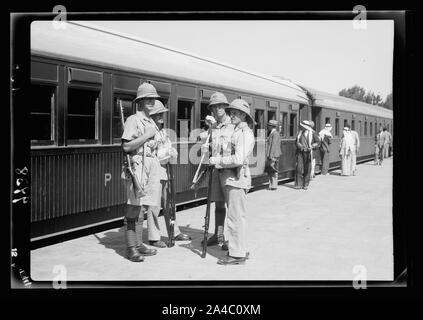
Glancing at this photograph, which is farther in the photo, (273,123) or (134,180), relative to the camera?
(273,123)

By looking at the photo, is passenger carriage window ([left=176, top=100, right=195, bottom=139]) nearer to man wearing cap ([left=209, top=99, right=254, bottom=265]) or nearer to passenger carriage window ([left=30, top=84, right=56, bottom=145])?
passenger carriage window ([left=30, top=84, right=56, bottom=145])

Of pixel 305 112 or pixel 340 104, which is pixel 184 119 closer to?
pixel 305 112

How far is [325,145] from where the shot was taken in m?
17.9

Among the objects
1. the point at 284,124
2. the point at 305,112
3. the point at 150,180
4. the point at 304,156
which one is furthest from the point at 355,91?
the point at 150,180

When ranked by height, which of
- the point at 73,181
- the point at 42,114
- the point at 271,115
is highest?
the point at 271,115

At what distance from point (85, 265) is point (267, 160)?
8.41m

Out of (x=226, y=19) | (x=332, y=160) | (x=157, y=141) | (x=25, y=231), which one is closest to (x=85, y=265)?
(x=25, y=231)

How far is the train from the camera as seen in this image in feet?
22.6

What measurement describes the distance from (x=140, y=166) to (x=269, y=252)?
209 cm

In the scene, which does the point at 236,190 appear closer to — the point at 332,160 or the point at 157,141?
the point at 157,141

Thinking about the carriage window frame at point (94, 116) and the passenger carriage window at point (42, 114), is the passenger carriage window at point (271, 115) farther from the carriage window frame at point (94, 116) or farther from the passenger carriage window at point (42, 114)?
the passenger carriage window at point (42, 114)

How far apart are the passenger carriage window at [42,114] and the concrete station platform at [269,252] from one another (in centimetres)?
148

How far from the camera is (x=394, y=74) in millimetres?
6047

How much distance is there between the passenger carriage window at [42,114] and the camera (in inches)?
266
